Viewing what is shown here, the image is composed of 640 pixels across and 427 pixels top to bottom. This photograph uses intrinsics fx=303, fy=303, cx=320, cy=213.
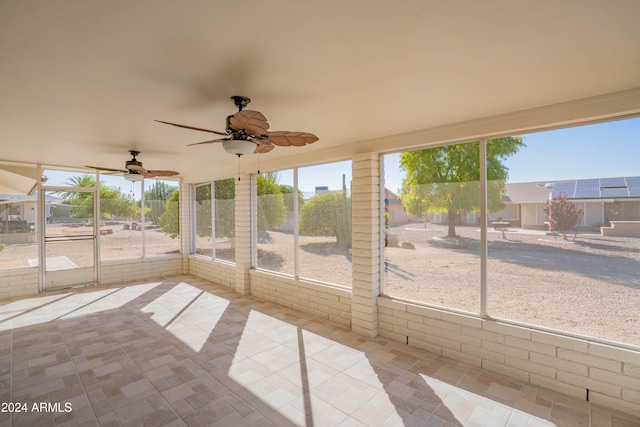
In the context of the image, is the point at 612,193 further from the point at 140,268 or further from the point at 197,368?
the point at 140,268

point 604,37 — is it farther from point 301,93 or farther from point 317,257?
point 317,257

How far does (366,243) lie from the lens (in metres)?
3.78

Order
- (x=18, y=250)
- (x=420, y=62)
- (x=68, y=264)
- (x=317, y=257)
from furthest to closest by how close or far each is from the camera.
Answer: (x=68, y=264) → (x=18, y=250) → (x=317, y=257) → (x=420, y=62)

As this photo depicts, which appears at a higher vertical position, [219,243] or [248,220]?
[248,220]

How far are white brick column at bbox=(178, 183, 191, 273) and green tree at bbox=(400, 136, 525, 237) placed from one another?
5576mm

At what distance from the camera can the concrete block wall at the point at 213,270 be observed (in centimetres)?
600

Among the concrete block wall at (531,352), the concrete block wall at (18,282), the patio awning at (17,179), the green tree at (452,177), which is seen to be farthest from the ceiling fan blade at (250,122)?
the concrete block wall at (18,282)

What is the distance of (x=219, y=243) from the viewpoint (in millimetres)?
6582

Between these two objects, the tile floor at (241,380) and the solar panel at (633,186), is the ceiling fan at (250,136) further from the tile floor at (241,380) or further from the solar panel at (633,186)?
the solar panel at (633,186)

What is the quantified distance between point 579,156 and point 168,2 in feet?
10.4

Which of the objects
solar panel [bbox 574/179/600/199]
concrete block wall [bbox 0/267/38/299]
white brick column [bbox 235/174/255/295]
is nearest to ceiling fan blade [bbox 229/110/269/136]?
solar panel [bbox 574/179/600/199]

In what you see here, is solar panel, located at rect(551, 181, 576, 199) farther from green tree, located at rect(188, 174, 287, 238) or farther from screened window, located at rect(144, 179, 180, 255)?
screened window, located at rect(144, 179, 180, 255)

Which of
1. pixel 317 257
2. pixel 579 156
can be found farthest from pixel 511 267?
pixel 317 257

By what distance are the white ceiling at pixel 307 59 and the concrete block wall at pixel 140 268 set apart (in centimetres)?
416
